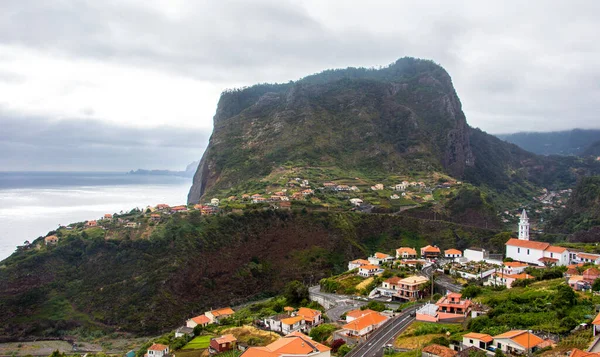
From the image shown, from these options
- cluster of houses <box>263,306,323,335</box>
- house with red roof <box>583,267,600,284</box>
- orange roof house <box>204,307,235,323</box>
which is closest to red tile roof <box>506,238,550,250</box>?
house with red roof <box>583,267,600,284</box>

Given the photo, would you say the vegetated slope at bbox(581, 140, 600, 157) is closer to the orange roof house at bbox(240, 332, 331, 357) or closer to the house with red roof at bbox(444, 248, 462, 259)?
the house with red roof at bbox(444, 248, 462, 259)

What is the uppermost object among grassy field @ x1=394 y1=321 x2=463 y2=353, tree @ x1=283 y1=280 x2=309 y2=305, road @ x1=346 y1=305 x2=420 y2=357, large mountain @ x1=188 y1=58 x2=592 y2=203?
large mountain @ x1=188 y1=58 x2=592 y2=203

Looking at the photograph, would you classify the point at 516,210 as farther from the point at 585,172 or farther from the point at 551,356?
the point at 551,356

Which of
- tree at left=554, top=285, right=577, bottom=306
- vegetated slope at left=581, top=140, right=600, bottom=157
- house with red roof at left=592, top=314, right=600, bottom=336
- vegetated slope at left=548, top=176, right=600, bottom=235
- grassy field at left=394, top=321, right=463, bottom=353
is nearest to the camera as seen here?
house with red roof at left=592, top=314, right=600, bottom=336

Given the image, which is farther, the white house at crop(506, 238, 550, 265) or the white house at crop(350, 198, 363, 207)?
the white house at crop(350, 198, 363, 207)

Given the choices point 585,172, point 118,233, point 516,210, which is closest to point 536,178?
point 585,172

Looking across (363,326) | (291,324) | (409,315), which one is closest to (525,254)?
(409,315)

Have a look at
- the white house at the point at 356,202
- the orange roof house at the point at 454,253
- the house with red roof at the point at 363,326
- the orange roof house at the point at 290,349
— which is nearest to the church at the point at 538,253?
the orange roof house at the point at 454,253
